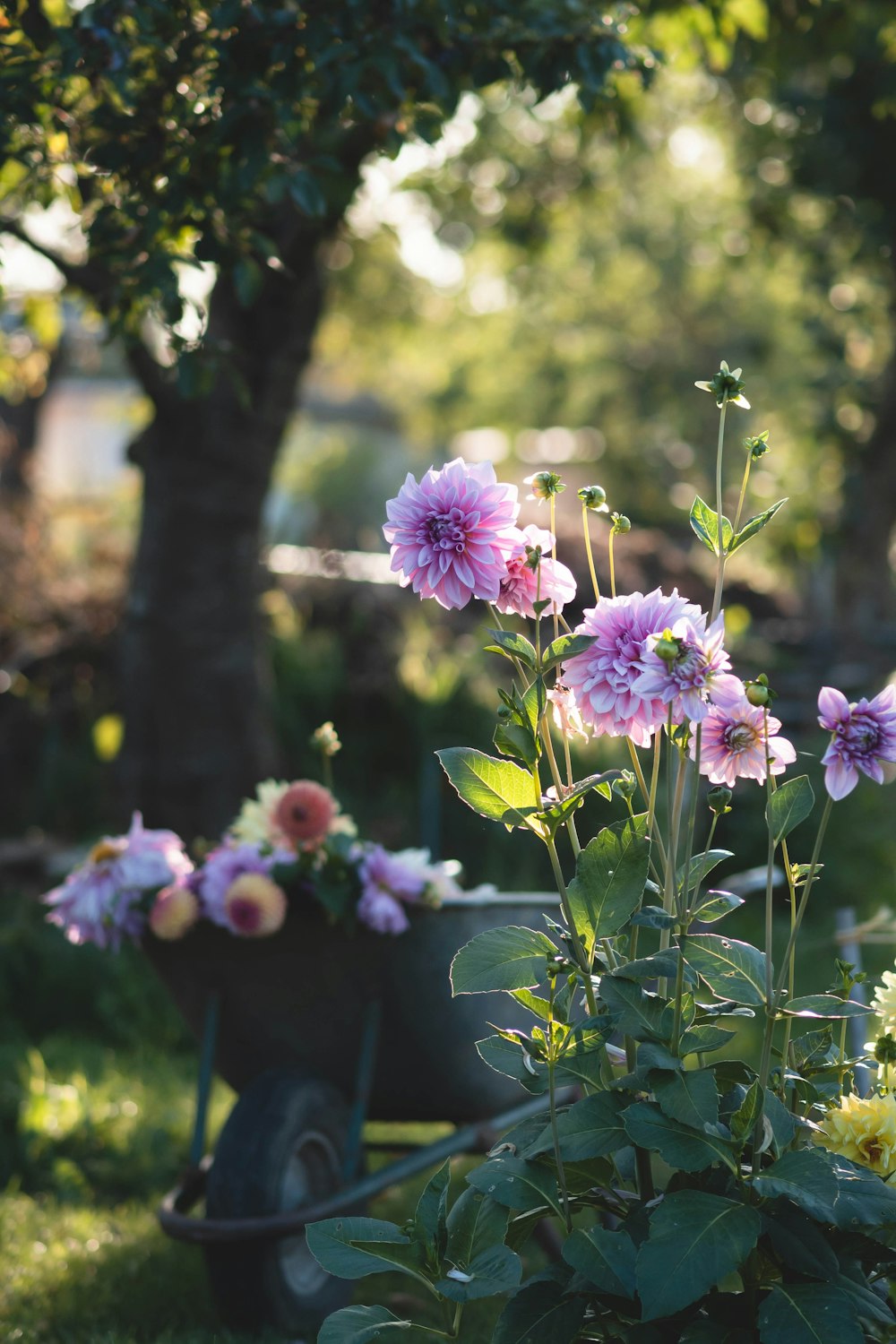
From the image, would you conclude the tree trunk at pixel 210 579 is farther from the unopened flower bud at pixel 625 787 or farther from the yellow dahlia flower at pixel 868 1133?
the yellow dahlia flower at pixel 868 1133

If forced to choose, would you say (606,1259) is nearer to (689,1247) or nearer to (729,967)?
(689,1247)

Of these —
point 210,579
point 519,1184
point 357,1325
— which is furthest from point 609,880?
point 210,579

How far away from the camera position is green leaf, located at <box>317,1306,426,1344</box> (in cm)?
155

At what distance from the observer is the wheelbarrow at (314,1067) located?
259 centimetres

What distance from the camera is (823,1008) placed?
1.61m

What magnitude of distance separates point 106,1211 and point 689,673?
267 cm

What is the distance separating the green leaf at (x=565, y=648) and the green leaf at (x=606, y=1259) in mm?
660

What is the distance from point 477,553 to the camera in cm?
162

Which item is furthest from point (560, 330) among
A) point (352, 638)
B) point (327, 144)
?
point (327, 144)

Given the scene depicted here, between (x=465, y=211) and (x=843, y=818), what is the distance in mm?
5139

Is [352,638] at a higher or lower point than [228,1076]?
lower

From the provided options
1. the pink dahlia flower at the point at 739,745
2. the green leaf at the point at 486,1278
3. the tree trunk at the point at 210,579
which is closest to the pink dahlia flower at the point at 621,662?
the pink dahlia flower at the point at 739,745

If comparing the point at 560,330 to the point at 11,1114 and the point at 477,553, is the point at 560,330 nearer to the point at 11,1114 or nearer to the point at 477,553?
the point at 11,1114

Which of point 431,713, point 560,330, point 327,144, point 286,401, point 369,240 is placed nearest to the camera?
point 327,144
